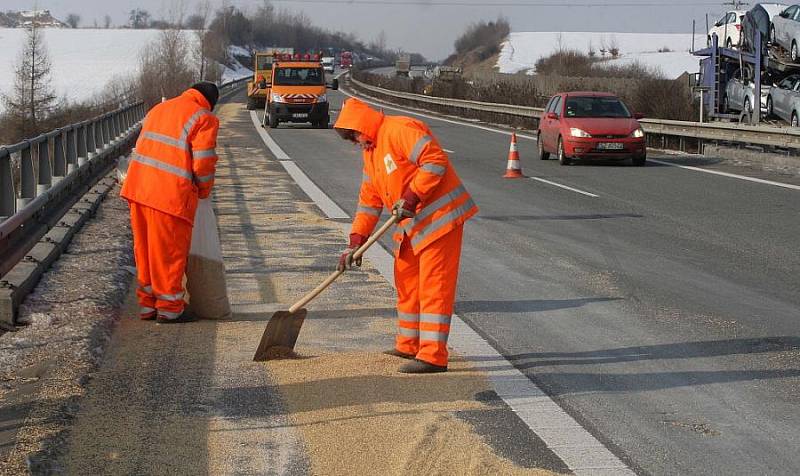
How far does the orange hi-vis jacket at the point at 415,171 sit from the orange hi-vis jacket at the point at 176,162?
158cm

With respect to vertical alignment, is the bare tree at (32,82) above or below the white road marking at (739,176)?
above

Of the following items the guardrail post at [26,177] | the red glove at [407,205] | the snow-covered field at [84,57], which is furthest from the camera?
the snow-covered field at [84,57]

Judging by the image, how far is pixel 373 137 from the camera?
21.0 feet

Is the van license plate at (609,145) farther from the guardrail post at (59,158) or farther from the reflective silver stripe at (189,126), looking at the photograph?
the reflective silver stripe at (189,126)

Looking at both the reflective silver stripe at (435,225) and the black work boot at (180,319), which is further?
the black work boot at (180,319)

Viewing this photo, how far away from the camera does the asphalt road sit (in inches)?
210

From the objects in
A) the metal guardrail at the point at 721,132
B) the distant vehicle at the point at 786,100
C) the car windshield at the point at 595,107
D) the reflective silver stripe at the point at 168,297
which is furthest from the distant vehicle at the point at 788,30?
the reflective silver stripe at the point at 168,297

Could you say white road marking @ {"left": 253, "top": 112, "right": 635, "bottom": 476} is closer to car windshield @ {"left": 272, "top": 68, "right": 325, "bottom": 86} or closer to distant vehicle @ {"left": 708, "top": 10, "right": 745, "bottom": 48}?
distant vehicle @ {"left": 708, "top": 10, "right": 745, "bottom": 48}

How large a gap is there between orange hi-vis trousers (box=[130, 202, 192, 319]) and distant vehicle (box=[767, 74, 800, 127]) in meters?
21.9

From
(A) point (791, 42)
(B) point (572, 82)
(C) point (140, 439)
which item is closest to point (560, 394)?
(C) point (140, 439)

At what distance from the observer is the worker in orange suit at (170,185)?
779cm

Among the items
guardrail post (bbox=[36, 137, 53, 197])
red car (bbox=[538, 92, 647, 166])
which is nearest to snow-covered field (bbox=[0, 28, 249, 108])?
red car (bbox=[538, 92, 647, 166])

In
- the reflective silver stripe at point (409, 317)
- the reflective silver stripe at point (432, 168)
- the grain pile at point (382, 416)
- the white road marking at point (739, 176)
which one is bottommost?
the grain pile at point (382, 416)

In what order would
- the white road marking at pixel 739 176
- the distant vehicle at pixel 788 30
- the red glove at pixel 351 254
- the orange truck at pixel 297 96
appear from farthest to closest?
the orange truck at pixel 297 96
the distant vehicle at pixel 788 30
the white road marking at pixel 739 176
the red glove at pixel 351 254
